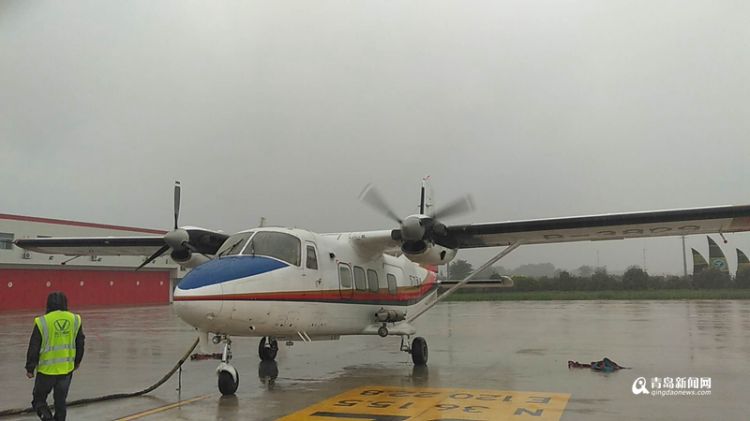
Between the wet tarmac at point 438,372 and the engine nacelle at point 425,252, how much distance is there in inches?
86.2

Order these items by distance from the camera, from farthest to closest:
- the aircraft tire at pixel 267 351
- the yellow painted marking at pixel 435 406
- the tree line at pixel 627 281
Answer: the tree line at pixel 627 281
the aircraft tire at pixel 267 351
the yellow painted marking at pixel 435 406

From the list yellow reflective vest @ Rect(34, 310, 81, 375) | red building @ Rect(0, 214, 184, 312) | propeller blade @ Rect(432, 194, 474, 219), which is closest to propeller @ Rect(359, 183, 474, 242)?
propeller blade @ Rect(432, 194, 474, 219)

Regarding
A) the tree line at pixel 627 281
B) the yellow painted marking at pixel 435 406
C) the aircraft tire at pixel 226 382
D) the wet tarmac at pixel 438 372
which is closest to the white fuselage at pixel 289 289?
the aircraft tire at pixel 226 382

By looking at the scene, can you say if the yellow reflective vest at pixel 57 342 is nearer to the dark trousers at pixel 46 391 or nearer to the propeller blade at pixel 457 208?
the dark trousers at pixel 46 391

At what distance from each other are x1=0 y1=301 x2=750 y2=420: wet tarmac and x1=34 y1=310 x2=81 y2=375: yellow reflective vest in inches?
59.5

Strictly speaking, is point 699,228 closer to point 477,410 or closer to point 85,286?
point 477,410

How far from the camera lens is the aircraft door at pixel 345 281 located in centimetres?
1116

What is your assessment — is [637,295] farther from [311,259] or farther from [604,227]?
[311,259]

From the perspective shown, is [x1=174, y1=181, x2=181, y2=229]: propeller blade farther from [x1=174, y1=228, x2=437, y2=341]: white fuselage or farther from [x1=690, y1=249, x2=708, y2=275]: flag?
[x1=690, y1=249, x2=708, y2=275]: flag

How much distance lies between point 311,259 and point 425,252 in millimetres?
2568

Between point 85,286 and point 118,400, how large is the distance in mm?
37621

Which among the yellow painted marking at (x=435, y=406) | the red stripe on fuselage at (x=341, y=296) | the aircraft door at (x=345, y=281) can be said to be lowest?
the yellow painted marking at (x=435, y=406)

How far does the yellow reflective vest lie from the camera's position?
5977mm

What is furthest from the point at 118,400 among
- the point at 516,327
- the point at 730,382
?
the point at 516,327
